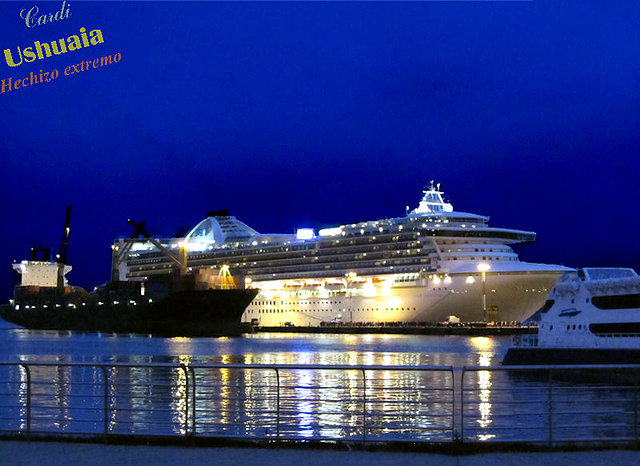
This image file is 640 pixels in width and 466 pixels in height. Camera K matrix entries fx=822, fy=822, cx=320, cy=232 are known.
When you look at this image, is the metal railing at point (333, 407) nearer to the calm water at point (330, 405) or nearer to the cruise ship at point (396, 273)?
the calm water at point (330, 405)

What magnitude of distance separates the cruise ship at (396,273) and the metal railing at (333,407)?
42116mm

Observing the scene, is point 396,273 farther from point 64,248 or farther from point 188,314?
point 64,248

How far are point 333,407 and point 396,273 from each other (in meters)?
59.2

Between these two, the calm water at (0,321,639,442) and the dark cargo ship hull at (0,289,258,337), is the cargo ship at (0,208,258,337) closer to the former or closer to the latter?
the dark cargo ship hull at (0,289,258,337)

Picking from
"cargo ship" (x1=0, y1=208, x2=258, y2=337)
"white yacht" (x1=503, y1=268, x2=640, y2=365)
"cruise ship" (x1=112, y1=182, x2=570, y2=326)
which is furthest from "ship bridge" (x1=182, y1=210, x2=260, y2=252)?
"white yacht" (x1=503, y1=268, x2=640, y2=365)

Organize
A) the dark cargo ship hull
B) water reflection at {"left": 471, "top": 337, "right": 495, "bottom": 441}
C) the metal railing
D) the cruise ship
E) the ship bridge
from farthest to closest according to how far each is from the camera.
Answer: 1. the ship bridge
2. the dark cargo ship hull
3. the cruise ship
4. water reflection at {"left": 471, "top": 337, "right": 495, "bottom": 441}
5. the metal railing

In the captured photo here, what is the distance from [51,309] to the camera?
9269 cm

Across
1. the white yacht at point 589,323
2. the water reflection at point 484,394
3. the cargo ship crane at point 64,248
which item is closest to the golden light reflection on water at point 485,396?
the water reflection at point 484,394

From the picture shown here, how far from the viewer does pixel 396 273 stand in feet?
247

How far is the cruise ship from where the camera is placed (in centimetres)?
7081

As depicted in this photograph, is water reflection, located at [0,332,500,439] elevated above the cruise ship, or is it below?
below

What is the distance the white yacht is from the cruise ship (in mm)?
40498

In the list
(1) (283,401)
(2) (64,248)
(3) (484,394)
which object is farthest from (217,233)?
(1) (283,401)

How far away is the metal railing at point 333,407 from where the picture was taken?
7.82 metres
